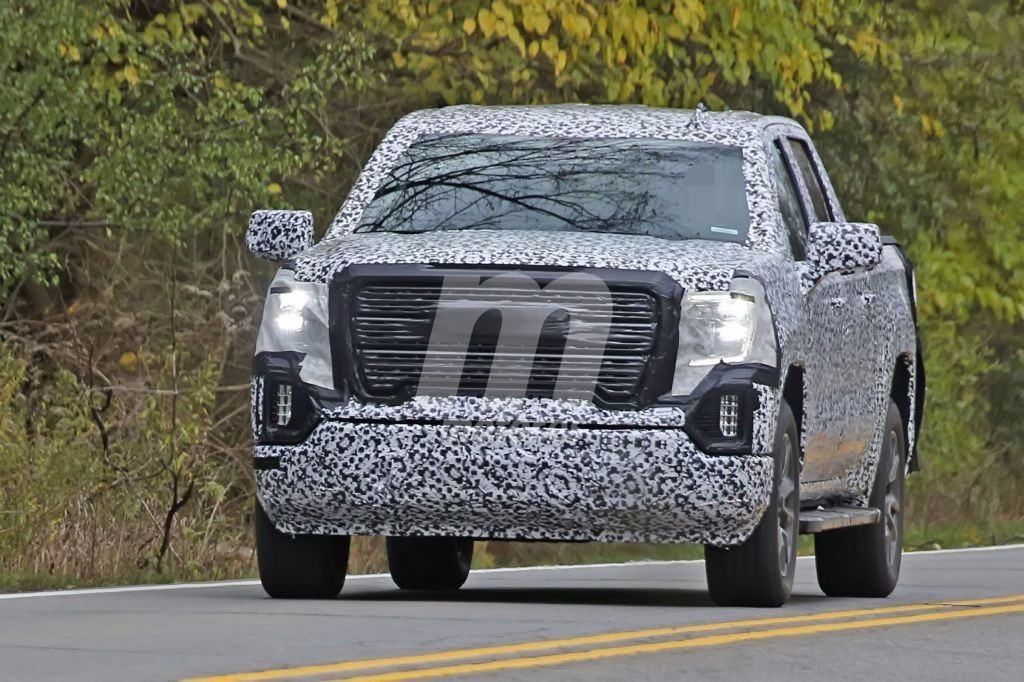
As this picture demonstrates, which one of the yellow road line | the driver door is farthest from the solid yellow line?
the driver door

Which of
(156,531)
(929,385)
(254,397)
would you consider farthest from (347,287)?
(929,385)

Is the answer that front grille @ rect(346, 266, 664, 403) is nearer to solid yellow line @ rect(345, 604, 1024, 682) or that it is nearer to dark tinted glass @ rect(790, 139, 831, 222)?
solid yellow line @ rect(345, 604, 1024, 682)

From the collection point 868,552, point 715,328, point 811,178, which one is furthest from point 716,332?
point 811,178

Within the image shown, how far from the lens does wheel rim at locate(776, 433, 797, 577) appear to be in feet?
37.4

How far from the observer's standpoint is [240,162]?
17516 mm

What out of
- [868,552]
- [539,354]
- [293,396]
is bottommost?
[868,552]

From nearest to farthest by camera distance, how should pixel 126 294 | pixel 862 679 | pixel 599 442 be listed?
1. pixel 862 679
2. pixel 599 442
3. pixel 126 294

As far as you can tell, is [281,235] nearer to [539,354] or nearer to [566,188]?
[566,188]

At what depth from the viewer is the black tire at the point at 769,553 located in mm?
11164

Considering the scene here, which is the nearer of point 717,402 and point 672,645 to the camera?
point 672,645

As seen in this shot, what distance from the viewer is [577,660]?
907 centimetres

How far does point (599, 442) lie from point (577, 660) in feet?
5.83

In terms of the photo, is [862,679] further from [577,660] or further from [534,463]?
[534,463]

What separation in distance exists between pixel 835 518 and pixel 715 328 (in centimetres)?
168
